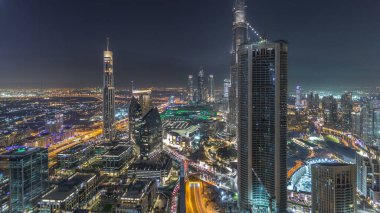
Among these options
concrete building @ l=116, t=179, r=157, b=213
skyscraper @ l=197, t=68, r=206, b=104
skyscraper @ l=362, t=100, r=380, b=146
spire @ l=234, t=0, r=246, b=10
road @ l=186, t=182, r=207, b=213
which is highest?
spire @ l=234, t=0, r=246, b=10

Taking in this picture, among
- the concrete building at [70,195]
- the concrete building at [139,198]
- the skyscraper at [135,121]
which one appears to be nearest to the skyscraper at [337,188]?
the concrete building at [139,198]

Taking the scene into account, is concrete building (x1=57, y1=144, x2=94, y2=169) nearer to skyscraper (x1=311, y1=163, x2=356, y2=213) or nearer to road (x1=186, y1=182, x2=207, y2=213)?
road (x1=186, y1=182, x2=207, y2=213)

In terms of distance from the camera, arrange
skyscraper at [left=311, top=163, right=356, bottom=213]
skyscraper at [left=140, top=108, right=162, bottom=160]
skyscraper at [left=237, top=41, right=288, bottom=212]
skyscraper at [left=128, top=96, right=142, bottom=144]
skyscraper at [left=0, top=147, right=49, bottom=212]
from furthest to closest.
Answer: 1. skyscraper at [left=128, top=96, right=142, bottom=144]
2. skyscraper at [left=140, top=108, right=162, bottom=160]
3. skyscraper at [left=0, top=147, right=49, bottom=212]
4. skyscraper at [left=237, top=41, right=288, bottom=212]
5. skyscraper at [left=311, top=163, right=356, bottom=213]

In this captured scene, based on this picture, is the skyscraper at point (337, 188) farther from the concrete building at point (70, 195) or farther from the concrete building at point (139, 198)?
the concrete building at point (70, 195)

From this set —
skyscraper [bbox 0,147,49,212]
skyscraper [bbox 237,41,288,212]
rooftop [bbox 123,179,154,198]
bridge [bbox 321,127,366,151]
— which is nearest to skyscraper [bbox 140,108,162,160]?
rooftop [bbox 123,179,154,198]

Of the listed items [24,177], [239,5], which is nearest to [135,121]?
[24,177]

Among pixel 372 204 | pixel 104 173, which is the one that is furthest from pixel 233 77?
pixel 372 204
